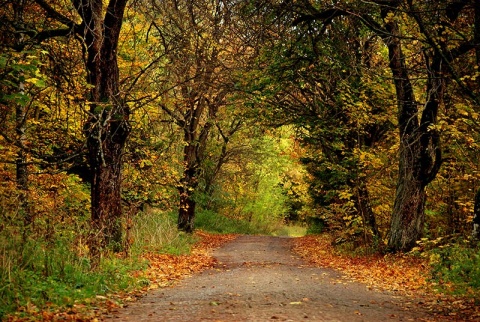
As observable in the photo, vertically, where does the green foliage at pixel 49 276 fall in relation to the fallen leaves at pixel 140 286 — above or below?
above

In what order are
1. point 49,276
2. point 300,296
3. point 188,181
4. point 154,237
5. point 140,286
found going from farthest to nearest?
point 188,181 < point 154,237 < point 140,286 < point 300,296 < point 49,276

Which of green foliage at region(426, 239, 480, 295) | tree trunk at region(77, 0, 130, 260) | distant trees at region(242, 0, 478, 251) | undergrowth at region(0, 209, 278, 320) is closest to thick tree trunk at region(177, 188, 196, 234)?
distant trees at region(242, 0, 478, 251)

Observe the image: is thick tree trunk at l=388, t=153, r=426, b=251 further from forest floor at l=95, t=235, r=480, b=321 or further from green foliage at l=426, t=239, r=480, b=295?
green foliage at l=426, t=239, r=480, b=295

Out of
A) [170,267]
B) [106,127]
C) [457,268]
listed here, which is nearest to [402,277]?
[457,268]

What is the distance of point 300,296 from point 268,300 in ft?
Result: 3.06

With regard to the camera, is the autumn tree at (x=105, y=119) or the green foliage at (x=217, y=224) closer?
the autumn tree at (x=105, y=119)

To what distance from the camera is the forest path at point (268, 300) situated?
690 centimetres

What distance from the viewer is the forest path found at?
6902 mm

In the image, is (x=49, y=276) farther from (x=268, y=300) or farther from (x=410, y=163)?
(x=410, y=163)

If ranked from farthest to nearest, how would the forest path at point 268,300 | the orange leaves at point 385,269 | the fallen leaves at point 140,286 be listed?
the orange leaves at point 385,269
the forest path at point 268,300
the fallen leaves at point 140,286

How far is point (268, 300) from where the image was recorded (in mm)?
8297

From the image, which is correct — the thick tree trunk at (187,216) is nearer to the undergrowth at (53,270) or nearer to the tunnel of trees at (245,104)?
the tunnel of trees at (245,104)

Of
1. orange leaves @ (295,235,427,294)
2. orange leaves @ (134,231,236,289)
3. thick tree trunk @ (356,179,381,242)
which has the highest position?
thick tree trunk @ (356,179,381,242)

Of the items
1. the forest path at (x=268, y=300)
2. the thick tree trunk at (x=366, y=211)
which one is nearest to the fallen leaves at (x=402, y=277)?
the forest path at (x=268, y=300)
